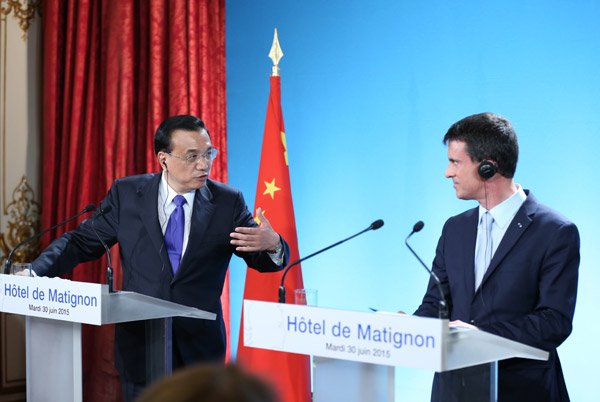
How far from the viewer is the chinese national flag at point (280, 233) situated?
13.5 feet

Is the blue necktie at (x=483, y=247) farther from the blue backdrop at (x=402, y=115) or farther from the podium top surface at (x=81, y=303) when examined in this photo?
the blue backdrop at (x=402, y=115)

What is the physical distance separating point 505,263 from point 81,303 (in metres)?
1.45

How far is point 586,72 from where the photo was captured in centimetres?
373

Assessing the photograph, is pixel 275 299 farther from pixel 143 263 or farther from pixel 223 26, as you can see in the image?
pixel 223 26

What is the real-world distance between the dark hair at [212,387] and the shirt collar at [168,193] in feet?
8.28

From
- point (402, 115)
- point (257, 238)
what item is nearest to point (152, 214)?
point (257, 238)

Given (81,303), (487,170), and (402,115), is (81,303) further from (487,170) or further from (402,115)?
(402,115)

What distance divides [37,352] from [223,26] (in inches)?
112

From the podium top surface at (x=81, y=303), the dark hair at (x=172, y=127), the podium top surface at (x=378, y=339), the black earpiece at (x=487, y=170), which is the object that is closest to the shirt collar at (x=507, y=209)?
the black earpiece at (x=487, y=170)

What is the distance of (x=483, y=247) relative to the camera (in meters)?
2.68

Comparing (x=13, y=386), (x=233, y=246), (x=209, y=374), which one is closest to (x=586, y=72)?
(x=233, y=246)

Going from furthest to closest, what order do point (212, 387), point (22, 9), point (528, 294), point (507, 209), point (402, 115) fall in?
point (22, 9), point (402, 115), point (507, 209), point (528, 294), point (212, 387)

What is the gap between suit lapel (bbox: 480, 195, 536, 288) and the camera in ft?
8.39

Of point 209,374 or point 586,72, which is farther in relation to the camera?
point 586,72
